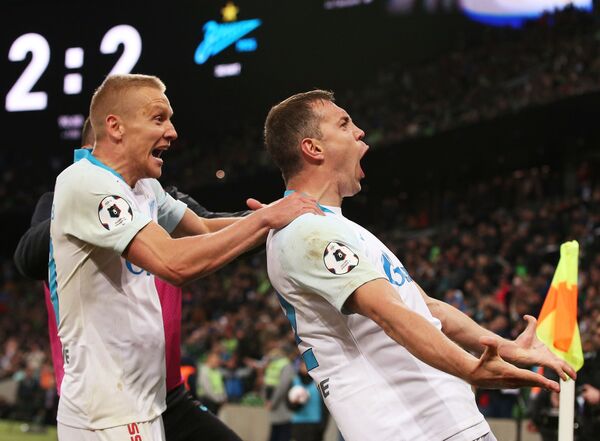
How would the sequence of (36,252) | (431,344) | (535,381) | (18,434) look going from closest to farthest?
(535,381) → (431,344) → (36,252) → (18,434)

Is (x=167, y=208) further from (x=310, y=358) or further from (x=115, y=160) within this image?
(x=310, y=358)

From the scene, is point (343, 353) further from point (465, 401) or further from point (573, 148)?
point (573, 148)

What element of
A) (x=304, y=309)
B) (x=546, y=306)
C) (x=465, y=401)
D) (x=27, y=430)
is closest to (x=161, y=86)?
(x=304, y=309)

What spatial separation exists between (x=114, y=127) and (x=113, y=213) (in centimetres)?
40

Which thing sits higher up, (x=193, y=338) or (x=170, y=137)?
(x=170, y=137)

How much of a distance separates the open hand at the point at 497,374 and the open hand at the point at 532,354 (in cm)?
11

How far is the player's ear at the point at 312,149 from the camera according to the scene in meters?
3.37

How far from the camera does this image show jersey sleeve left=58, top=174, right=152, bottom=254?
3176mm

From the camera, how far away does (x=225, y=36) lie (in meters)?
15.1

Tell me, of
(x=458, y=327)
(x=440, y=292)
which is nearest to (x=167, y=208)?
(x=458, y=327)

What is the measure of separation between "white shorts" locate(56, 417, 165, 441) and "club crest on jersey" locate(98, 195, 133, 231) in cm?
67

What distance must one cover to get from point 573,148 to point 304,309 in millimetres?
18494

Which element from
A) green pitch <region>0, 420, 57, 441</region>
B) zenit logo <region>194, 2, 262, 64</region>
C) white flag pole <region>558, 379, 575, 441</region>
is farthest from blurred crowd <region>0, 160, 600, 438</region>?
zenit logo <region>194, 2, 262, 64</region>

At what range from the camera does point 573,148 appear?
20656mm
